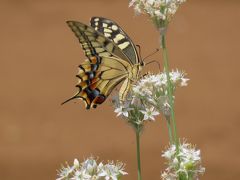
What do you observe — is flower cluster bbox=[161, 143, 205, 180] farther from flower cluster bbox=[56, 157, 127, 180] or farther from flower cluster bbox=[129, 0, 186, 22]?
flower cluster bbox=[129, 0, 186, 22]

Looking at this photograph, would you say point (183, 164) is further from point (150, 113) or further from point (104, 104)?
point (104, 104)

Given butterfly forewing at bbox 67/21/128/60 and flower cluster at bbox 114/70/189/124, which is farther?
butterfly forewing at bbox 67/21/128/60

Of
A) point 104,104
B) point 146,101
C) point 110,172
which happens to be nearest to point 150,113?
point 146,101

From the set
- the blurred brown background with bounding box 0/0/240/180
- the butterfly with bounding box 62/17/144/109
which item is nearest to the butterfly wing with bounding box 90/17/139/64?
the butterfly with bounding box 62/17/144/109

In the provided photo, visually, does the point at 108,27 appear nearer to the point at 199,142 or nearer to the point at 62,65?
the point at 199,142

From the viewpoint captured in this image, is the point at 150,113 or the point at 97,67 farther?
the point at 97,67

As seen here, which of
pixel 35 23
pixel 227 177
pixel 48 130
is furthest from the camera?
pixel 35 23

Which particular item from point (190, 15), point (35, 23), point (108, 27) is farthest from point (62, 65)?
point (108, 27)
